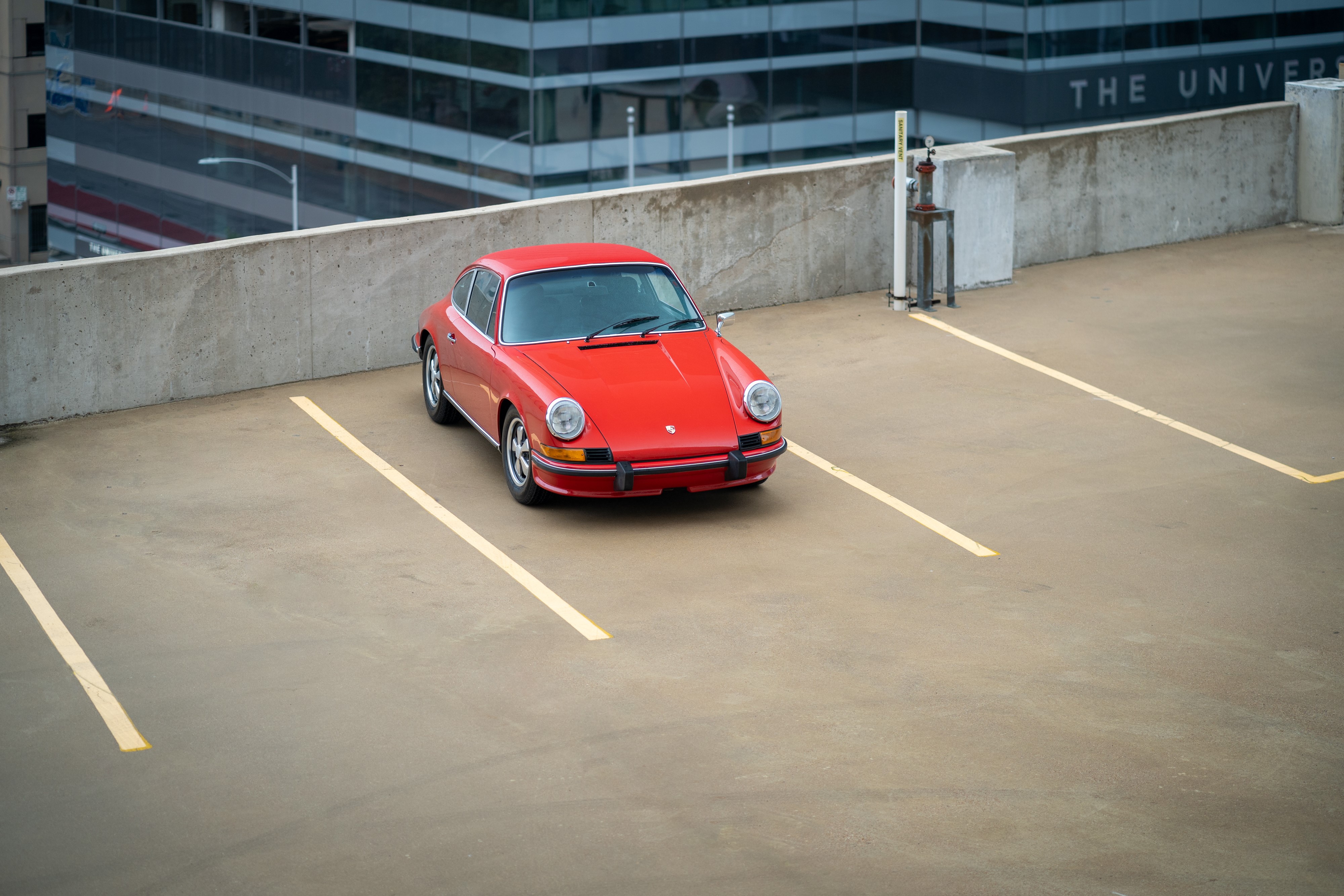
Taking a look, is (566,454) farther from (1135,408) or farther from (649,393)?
(1135,408)

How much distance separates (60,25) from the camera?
67.8 m

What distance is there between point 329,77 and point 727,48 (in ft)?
49.0

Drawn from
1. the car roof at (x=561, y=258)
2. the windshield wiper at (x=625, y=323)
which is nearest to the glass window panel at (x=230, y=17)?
the car roof at (x=561, y=258)

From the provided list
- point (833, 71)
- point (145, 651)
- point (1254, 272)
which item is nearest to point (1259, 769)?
point (145, 651)

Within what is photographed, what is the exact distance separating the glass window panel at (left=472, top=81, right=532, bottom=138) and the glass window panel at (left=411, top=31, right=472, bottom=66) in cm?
98

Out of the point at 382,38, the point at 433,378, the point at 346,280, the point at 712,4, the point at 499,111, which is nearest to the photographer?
the point at 433,378

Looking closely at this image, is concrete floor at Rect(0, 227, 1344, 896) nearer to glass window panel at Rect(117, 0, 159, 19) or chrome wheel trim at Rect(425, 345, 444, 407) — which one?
chrome wheel trim at Rect(425, 345, 444, 407)

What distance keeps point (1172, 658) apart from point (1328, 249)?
9879mm

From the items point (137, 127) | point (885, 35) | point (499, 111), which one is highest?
point (885, 35)

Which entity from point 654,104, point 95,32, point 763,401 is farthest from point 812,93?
point 763,401

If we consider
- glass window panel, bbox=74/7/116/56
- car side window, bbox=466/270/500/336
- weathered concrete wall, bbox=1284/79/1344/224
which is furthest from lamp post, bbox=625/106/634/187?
car side window, bbox=466/270/500/336

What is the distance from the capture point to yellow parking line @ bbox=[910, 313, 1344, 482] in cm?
1071

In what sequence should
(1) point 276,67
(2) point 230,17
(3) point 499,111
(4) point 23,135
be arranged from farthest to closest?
(2) point 230,17 → (1) point 276,67 → (4) point 23,135 → (3) point 499,111

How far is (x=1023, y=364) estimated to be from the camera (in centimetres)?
1310
